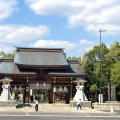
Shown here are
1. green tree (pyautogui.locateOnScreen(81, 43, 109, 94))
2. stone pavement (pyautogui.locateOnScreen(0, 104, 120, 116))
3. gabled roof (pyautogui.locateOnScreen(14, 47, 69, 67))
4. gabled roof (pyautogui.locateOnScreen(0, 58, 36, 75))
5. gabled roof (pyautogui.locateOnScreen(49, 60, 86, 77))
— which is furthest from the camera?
green tree (pyautogui.locateOnScreen(81, 43, 109, 94))

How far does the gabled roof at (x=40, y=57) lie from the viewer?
54.5 metres

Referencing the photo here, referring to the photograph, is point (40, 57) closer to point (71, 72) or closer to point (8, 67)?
point (8, 67)

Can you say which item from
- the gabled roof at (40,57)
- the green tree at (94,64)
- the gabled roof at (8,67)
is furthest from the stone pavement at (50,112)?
the green tree at (94,64)

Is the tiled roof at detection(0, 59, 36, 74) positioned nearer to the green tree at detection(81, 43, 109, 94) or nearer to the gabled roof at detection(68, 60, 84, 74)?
the gabled roof at detection(68, 60, 84, 74)

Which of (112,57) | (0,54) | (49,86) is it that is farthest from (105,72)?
(0,54)

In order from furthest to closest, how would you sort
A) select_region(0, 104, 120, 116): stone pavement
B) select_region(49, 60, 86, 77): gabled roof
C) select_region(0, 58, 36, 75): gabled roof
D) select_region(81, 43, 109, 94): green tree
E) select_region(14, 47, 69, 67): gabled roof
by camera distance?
select_region(81, 43, 109, 94): green tree
select_region(14, 47, 69, 67): gabled roof
select_region(49, 60, 86, 77): gabled roof
select_region(0, 58, 36, 75): gabled roof
select_region(0, 104, 120, 116): stone pavement

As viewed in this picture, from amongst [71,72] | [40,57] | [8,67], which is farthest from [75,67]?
[8,67]

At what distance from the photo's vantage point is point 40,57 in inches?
2231

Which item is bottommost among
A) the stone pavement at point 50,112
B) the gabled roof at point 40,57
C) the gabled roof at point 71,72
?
the stone pavement at point 50,112

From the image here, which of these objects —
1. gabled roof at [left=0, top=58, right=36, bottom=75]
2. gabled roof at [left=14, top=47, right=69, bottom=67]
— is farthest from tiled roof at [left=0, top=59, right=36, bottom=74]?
gabled roof at [left=14, top=47, right=69, bottom=67]

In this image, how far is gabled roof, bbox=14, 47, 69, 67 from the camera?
179ft

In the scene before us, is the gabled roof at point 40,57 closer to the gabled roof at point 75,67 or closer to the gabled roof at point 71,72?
the gabled roof at point 71,72

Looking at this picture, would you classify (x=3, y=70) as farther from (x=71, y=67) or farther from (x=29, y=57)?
(x=71, y=67)

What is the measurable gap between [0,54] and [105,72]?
30.2m
